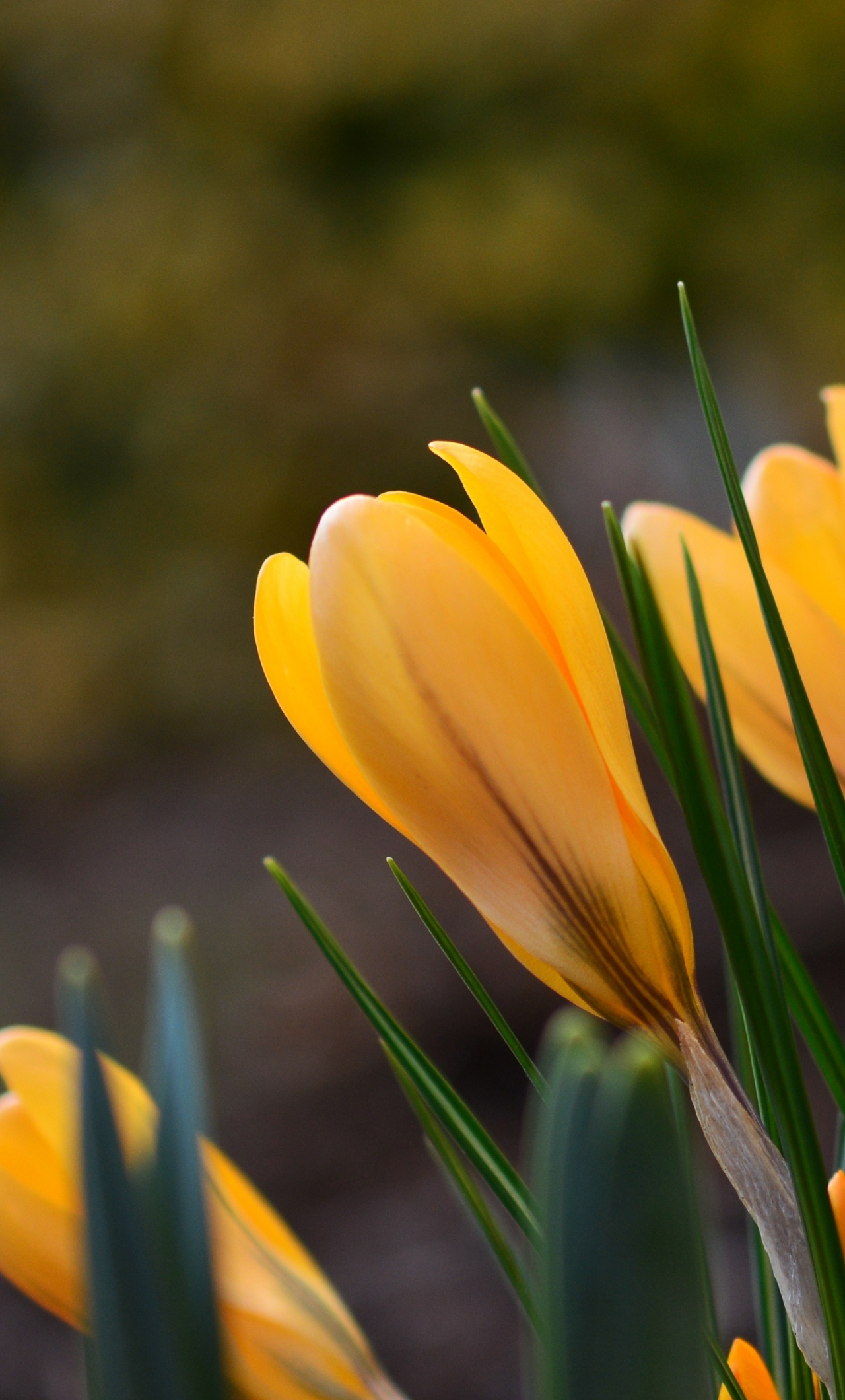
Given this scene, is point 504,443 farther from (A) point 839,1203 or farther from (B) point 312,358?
(B) point 312,358

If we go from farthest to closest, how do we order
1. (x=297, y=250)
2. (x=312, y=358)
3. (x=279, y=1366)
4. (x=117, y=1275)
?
(x=312, y=358) → (x=297, y=250) → (x=279, y=1366) → (x=117, y=1275)

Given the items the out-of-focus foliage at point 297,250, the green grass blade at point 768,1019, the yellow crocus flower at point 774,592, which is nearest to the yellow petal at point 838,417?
the yellow crocus flower at point 774,592

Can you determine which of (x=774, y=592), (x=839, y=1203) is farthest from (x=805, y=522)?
(x=839, y=1203)

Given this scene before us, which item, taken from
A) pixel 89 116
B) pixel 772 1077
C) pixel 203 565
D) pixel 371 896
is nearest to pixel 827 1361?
pixel 772 1077

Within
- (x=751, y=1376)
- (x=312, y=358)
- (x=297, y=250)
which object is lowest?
(x=751, y=1376)

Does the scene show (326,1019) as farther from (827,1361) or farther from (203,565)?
(827,1361)

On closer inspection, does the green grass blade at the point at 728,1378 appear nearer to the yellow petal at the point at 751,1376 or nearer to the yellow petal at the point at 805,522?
the yellow petal at the point at 751,1376
